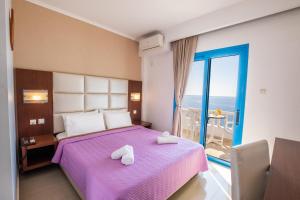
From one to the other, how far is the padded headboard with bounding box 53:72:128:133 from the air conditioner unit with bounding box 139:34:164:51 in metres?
0.96

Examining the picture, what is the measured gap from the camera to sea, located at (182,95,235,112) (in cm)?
264

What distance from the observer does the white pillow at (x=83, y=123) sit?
7.68ft

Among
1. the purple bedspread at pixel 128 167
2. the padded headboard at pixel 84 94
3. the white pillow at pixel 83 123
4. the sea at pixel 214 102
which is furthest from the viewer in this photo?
the sea at pixel 214 102

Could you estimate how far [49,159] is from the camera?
218 cm

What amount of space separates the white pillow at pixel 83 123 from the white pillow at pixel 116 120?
0.48 feet

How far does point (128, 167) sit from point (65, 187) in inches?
43.9

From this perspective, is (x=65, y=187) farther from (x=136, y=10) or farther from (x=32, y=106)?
(x=136, y=10)

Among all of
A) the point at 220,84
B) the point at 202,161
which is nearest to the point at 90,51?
the point at 220,84

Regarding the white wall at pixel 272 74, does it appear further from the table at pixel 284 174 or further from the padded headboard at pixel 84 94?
the padded headboard at pixel 84 94

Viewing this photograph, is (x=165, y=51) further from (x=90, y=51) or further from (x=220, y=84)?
(x=90, y=51)

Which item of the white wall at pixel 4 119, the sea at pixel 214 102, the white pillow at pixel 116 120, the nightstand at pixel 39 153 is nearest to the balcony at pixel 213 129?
the sea at pixel 214 102

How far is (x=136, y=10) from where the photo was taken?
2426 mm

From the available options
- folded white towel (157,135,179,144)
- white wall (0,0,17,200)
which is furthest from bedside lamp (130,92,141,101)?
white wall (0,0,17,200)

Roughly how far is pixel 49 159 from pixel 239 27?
3770 mm
